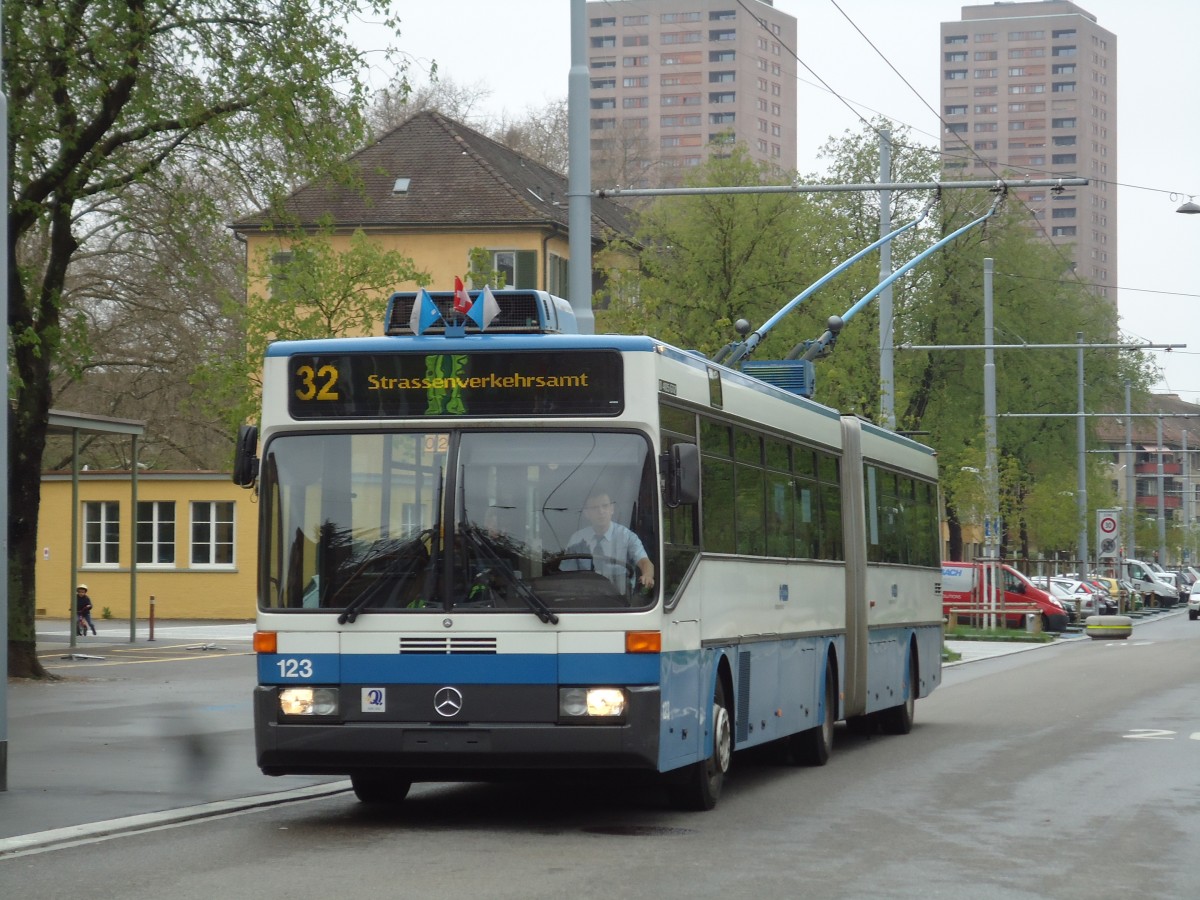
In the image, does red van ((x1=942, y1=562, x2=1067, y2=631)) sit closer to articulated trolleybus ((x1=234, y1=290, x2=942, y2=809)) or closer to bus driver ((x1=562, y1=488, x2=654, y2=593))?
articulated trolleybus ((x1=234, y1=290, x2=942, y2=809))

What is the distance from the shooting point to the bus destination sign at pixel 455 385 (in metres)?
Result: 11.2

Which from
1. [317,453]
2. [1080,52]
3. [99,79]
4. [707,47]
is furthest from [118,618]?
[1080,52]

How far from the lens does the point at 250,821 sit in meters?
11.9

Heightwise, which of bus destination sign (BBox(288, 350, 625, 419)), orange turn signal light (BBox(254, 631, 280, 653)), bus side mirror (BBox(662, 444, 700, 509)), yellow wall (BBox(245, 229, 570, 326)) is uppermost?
yellow wall (BBox(245, 229, 570, 326))

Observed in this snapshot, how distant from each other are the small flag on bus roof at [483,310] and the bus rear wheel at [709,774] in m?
2.67

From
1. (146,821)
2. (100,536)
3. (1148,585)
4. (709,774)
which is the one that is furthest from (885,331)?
(1148,585)

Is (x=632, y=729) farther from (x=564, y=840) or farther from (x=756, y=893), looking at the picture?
(x=756, y=893)

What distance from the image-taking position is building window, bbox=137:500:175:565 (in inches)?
1875

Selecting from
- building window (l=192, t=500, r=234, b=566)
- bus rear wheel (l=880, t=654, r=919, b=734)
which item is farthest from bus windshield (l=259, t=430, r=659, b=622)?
building window (l=192, t=500, r=234, b=566)

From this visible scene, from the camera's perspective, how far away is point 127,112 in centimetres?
2420

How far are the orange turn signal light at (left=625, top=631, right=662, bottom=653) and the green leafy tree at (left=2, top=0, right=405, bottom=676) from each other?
45.6 ft

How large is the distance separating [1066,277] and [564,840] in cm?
6027

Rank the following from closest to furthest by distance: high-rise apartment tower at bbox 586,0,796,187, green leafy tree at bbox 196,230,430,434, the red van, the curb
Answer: the curb
green leafy tree at bbox 196,230,430,434
the red van
high-rise apartment tower at bbox 586,0,796,187

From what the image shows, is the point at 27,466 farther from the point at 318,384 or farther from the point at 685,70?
the point at 685,70
